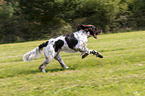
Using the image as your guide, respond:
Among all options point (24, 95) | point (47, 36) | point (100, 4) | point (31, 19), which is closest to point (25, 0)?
point (31, 19)

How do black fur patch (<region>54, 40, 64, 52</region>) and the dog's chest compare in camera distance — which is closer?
black fur patch (<region>54, 40, 64, 52</region>)

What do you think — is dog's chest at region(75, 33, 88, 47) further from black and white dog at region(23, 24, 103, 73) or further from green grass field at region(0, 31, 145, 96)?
green grass field at region(0, 31, 145, 96)

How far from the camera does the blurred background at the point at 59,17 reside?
26.4m

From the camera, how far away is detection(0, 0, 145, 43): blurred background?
26438 millimetres

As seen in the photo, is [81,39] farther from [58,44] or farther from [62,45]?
[58,44]

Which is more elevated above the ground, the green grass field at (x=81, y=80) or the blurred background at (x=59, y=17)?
the blurred background at (x=59, y=17)

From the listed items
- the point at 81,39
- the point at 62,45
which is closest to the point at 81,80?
the point at 62,45

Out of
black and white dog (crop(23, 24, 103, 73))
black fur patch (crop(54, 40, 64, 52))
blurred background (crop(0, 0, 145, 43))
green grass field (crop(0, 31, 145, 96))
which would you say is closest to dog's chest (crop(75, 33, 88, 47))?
black and white dog (crop(23, 24, 103, 73))

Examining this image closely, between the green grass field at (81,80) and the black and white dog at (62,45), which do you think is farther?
the black and white dog at (62,45)

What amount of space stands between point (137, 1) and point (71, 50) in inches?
1055

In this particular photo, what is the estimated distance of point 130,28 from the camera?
101ft

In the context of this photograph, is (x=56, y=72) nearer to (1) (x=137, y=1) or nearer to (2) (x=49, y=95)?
(2) (x=49, y=95)

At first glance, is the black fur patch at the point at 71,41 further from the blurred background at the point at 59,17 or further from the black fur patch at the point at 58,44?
the blurred background at the point at 59,17

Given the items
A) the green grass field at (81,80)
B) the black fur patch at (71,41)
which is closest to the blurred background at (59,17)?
the black fur patch at (71,41)
